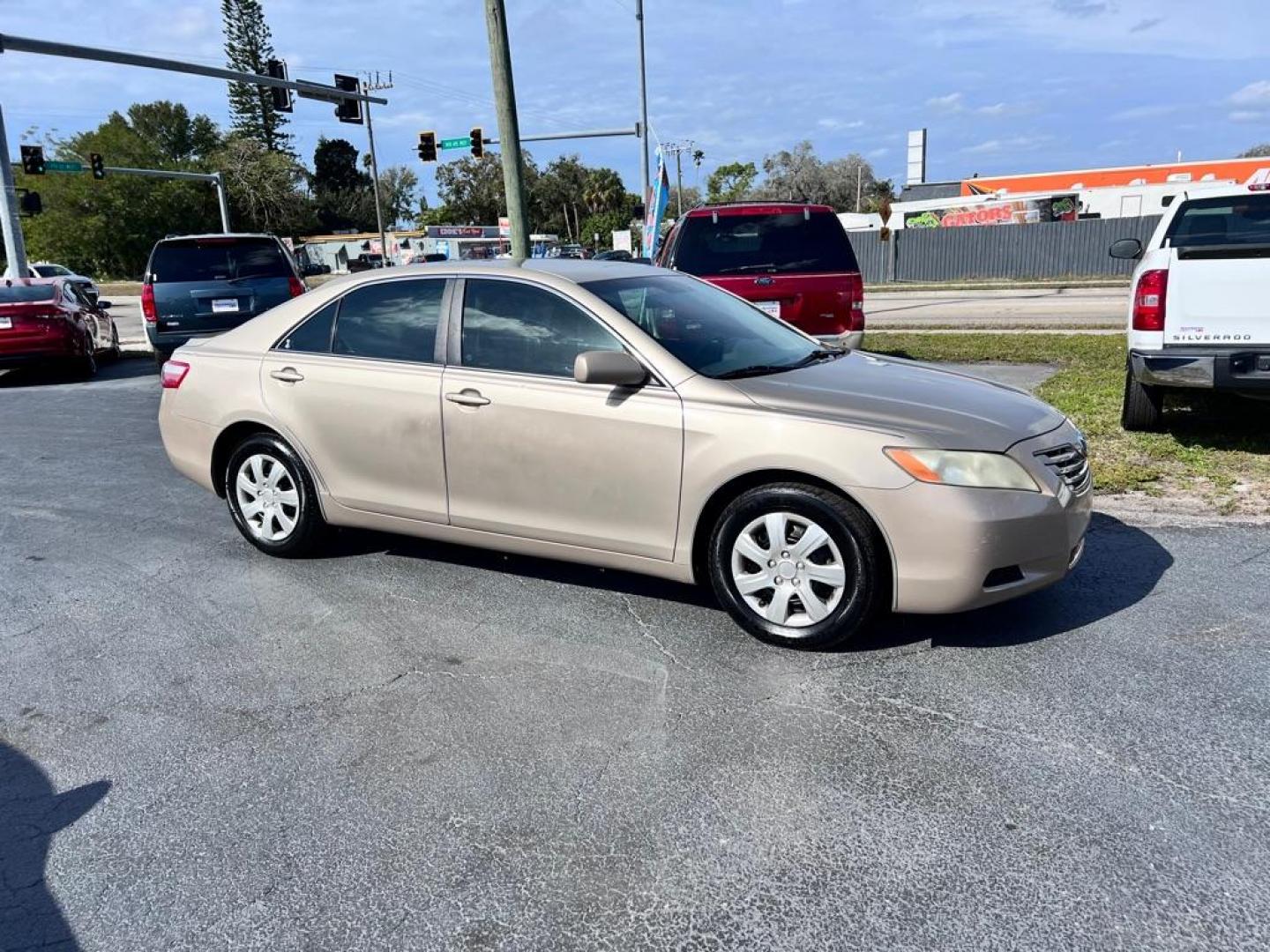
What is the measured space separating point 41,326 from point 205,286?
281cm

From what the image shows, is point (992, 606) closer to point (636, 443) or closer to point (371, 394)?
point (636, 443)

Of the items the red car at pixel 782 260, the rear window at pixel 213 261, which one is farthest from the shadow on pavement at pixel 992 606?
the rear window at pixel 213 261

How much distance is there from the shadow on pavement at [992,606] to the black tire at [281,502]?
9.0 inches

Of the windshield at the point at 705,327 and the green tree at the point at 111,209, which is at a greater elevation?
the green tree at the point at 111,209

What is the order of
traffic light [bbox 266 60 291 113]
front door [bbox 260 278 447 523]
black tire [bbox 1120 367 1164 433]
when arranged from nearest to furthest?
front door [bbox 260 278 447 523] → black tire [bbox 1120 367 1164 433] → traffic light [bbox 266 60 291 113]

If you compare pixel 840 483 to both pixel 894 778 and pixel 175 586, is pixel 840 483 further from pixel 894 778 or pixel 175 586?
pixel 175 586

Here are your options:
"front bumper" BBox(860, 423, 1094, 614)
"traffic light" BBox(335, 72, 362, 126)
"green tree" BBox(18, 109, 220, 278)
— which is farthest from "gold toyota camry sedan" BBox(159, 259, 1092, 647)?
"green tree" BBox(18, 109, 220, 278)

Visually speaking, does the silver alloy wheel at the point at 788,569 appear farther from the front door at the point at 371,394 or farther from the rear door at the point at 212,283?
the rear door at the point at 212,283

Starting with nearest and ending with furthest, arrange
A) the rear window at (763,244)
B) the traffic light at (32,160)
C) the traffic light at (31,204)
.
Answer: the rear window at (763,244) < the traffic light at (31,204) < the traffic light at (32,160)

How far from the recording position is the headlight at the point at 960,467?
12.0ft

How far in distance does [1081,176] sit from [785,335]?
2067 inches

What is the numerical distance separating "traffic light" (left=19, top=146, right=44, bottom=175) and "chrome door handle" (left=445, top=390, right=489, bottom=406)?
29.8m

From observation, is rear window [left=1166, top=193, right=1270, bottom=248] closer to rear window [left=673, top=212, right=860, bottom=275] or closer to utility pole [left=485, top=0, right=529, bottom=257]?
rear window [left=673, top=212, right=860, bottom=275]

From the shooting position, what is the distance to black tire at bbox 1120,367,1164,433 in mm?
7164
